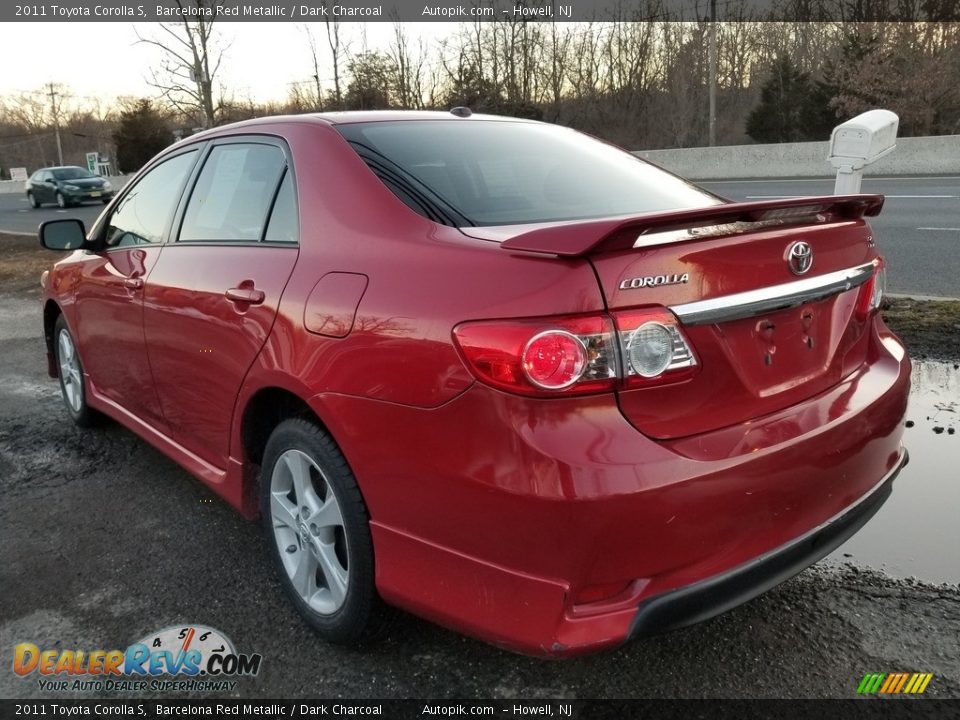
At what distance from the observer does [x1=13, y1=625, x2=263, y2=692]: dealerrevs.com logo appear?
2.42 metres

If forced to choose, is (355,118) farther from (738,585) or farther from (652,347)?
(738,585)

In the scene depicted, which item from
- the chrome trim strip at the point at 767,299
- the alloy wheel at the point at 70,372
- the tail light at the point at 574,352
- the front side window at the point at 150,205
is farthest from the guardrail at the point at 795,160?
the tail light at the point at 574,352

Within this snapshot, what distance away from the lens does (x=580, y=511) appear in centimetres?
174

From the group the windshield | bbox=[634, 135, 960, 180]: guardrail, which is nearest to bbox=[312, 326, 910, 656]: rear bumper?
bbox=[634, 135, 960, 180]: guardrail

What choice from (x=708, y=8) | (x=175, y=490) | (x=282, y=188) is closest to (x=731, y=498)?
(x=282, y=188)

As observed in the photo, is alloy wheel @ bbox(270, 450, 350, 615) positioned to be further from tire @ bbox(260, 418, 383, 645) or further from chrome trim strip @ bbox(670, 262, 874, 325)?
chrome trim strip @ bbox(670, 262, 874, 325)

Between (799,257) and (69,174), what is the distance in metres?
33.1

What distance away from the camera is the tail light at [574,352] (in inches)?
70.4

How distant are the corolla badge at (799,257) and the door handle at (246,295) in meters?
1.58

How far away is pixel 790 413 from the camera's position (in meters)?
2.09

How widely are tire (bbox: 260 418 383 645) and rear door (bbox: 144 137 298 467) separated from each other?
346mm

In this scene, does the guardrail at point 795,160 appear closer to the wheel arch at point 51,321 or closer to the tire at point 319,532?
the wheel arch at point 51,321

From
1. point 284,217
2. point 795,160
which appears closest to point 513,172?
point 284,217

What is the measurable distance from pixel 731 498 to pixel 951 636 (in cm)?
115
